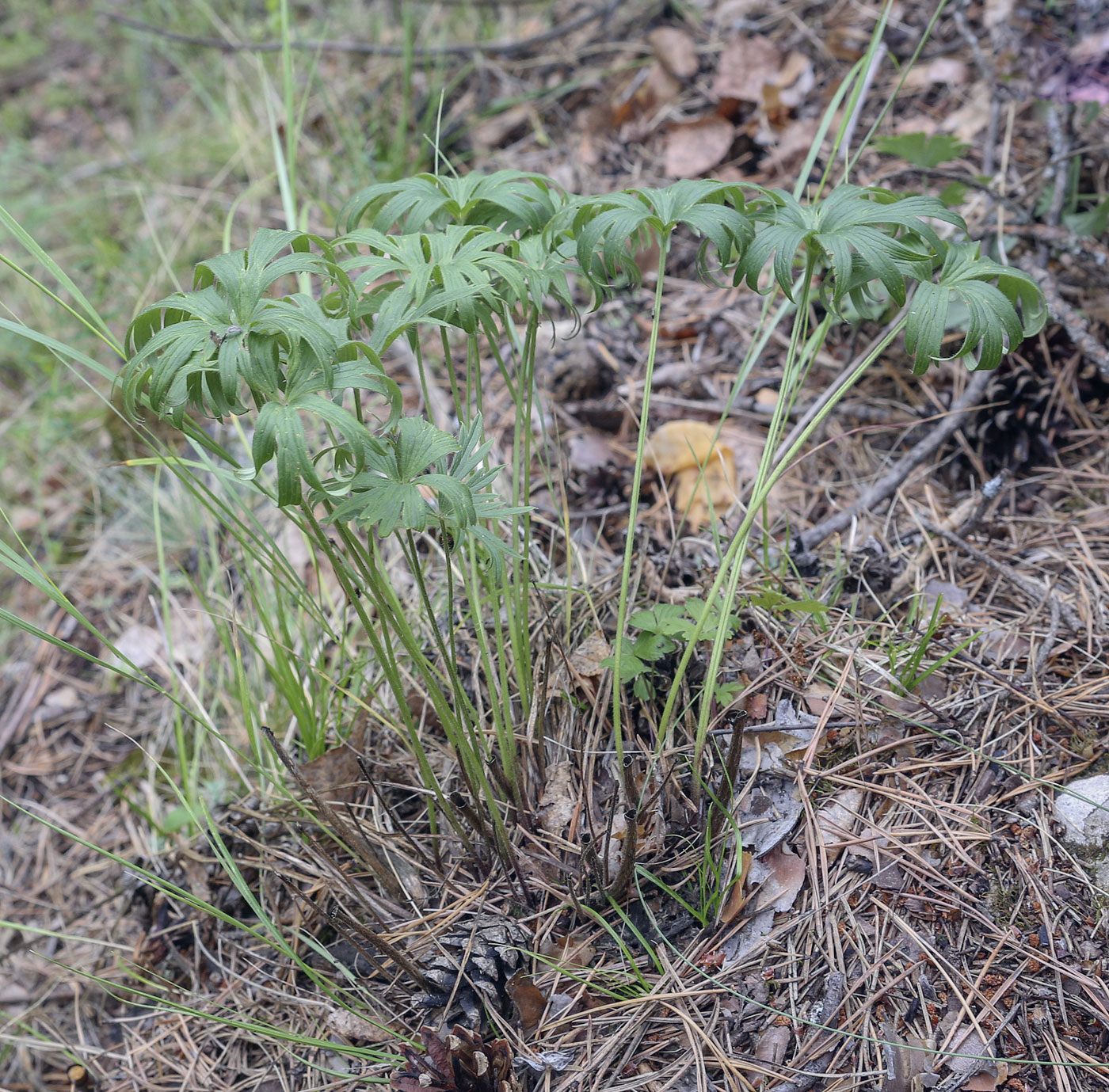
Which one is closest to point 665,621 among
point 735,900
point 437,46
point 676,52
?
point 735,900

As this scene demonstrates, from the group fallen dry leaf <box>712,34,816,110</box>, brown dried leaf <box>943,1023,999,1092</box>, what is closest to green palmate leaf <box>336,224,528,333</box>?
brown dried leaf <box>943,1023,999,1092</box>

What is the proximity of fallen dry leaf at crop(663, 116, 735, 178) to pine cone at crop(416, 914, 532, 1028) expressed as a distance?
7.75ft

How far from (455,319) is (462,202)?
0.21m

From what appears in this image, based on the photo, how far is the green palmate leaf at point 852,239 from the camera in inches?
46.1

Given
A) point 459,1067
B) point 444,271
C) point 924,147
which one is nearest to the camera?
point 444,271

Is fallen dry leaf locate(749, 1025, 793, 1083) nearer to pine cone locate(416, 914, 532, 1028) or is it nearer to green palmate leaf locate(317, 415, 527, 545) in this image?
pine cone locate(416, 914, 532, 1028)

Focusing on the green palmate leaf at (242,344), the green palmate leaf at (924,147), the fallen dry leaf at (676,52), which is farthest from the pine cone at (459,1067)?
the fallen dry leaf at (676,52)

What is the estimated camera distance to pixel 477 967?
1395 millimetres

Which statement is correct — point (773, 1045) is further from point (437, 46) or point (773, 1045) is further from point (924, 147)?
point (437, 46)

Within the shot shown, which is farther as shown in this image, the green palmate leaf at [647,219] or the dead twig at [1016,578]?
the dead twig at [1016,578]

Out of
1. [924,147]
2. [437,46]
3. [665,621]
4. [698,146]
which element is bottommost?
[665,621]

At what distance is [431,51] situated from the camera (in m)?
3.34

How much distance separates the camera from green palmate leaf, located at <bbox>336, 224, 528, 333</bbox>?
3.67 feet

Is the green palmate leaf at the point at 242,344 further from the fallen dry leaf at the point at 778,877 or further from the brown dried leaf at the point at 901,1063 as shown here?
the brown dried leaf at the point at 901,1063
